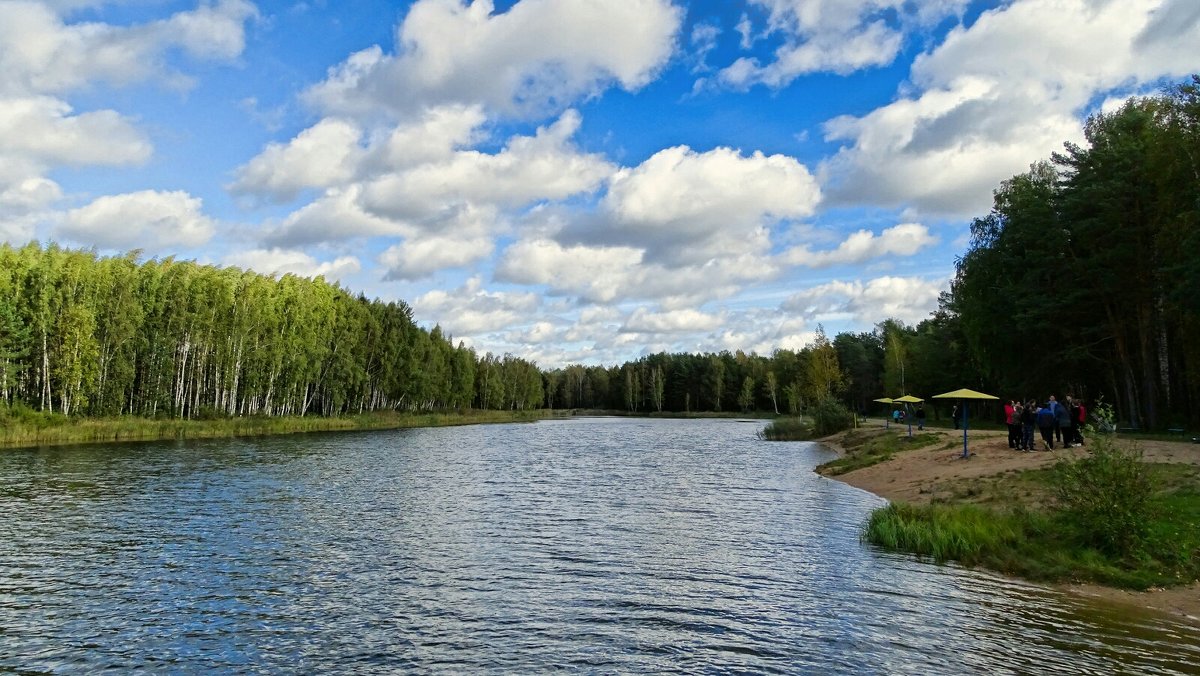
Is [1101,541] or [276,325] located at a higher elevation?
[276,325]

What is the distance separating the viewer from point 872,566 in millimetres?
18219

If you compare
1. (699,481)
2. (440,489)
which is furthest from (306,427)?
(699,481)

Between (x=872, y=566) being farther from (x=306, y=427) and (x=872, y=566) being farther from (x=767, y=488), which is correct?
(x=306, y=427)

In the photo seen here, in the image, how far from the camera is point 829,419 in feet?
238

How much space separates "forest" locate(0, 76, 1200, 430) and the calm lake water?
2679 cm

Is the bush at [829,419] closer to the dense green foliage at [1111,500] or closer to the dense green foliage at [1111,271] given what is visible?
the dense green foliage at [1111,271]

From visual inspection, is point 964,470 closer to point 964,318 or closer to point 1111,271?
point 1111,271

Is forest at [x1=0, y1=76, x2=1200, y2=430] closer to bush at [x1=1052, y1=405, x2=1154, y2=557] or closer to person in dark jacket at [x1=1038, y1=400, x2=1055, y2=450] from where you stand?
person in dark jacket at [x1=1038, y1=400, x2=1055, y2=450]

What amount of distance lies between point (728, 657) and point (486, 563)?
27.4 ft

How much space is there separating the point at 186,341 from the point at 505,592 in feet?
212

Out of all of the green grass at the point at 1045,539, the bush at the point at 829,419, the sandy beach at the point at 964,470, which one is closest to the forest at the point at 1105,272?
the sandy beach at the point at 964,470

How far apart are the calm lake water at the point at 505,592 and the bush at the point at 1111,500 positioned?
2.60m

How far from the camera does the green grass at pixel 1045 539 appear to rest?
1602cm

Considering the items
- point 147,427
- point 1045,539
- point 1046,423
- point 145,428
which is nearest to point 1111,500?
point 1045,539
